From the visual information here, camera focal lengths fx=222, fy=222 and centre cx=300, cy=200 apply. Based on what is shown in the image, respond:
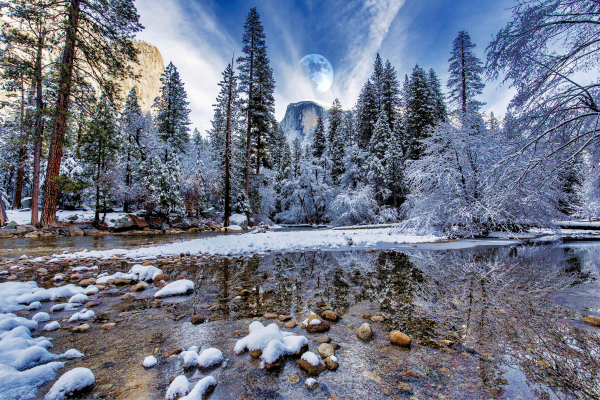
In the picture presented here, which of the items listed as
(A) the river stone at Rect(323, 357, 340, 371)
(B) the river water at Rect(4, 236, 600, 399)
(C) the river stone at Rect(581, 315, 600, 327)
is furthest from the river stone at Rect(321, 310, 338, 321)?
(C) the river stone at Rect(581, 315, 600, 327)

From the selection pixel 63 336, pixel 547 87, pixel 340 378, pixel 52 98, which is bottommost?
pixel 63 336

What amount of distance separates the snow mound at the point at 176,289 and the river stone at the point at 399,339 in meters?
2.73

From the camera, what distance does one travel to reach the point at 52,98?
376 inches

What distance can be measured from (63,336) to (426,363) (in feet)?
10.0

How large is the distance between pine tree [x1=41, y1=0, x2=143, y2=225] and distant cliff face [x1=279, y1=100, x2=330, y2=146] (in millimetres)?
116830

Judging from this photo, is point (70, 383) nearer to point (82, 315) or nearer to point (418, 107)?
point (82, 315)

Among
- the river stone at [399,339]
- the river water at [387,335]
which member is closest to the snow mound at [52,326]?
the river water at [387,335]

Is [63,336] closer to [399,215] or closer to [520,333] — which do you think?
[520,333]

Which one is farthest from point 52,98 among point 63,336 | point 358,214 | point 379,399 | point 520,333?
point 358,214

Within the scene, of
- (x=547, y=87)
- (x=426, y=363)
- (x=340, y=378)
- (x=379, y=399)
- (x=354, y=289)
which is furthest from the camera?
(x=547, y=87)

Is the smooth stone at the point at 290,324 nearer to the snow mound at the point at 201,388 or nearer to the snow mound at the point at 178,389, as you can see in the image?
the snow mound at the point at 201,388

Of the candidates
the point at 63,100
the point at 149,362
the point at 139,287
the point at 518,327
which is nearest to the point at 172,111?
the point at 63,100

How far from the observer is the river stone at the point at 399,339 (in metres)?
1.73

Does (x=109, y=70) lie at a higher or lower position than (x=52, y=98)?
higher
